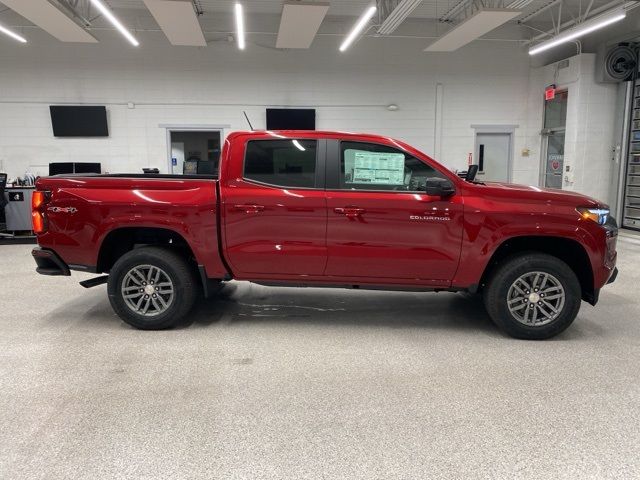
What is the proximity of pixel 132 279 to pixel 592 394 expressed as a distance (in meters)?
3.54

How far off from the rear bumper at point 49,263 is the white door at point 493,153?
402 inches

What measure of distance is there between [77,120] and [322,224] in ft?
29.9

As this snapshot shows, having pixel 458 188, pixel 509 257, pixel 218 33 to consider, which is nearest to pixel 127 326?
pixel 458 188

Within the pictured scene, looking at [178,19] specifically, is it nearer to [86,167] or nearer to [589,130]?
[86,167]

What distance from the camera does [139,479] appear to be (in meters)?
2.10

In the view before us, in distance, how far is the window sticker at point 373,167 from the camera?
3818 mm

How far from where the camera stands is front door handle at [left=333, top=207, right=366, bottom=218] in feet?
12.2

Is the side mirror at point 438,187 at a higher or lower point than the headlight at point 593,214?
higher

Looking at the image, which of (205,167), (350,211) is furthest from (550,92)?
(350,211)

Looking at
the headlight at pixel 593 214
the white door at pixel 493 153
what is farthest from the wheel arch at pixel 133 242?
the white door at pixel 493 153

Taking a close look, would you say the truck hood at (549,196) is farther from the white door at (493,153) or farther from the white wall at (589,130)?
the white door at (493,153)

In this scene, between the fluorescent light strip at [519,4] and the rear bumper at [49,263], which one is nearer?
the rear bumper at [49,263]

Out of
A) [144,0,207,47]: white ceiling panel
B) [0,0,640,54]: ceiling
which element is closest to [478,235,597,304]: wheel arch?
[144,0,207,47]: white ceiling panel

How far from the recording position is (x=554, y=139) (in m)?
11.4
